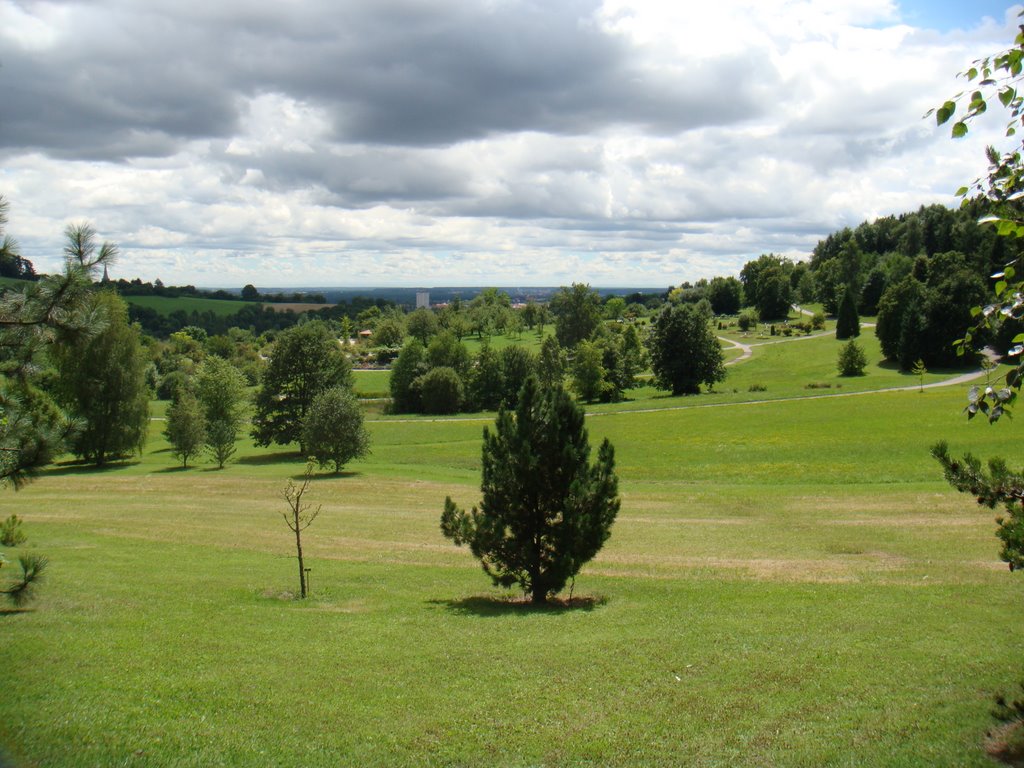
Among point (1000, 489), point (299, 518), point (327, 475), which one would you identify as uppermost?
point (1000, 489)

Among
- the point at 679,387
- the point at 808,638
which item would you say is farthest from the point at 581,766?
the point at 679,387

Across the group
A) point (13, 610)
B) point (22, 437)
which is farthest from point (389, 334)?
point (22, 437)

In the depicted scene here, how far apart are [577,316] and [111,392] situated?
8747cm

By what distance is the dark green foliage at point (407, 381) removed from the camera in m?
90.4

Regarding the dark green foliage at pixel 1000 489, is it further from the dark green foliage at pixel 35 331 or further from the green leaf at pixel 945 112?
the dark green foliage at pixel 35 331

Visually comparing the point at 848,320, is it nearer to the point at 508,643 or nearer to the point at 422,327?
the point at 422,327

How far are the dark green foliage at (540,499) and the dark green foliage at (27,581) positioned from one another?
742cm

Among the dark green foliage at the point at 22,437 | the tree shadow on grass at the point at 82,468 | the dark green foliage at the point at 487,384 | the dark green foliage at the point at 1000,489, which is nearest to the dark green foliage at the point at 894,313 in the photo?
the dark green foliage at the point at 487,384

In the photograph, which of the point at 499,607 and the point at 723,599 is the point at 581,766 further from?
the point at 723,599

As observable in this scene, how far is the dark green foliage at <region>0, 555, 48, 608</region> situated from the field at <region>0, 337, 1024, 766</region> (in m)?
0.39

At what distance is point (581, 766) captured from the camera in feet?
24.7

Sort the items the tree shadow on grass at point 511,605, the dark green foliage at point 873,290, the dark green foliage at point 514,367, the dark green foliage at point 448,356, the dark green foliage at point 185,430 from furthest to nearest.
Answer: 1. the dark green foliage at point 873,290
2. the dark green foliage at point 448,356
3. the dark green foliage at point 514,367
4. the dark green foliage at point 185,430
5. the tree shadow on grass at point 511,605

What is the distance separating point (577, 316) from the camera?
421ft

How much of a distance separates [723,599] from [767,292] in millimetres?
133856
